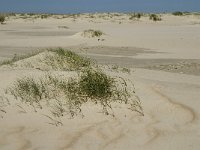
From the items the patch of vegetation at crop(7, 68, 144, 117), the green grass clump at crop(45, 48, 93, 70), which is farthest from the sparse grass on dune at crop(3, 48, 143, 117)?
the green grass clump at crop(45, 48, 93, 70)

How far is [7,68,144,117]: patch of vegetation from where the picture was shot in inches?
239

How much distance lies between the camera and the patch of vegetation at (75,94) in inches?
239

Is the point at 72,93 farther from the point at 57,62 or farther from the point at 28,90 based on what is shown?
the point at 57,62

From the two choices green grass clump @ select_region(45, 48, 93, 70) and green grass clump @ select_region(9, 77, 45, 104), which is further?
green grass clump @ select_region(45, 48, 93, 70)

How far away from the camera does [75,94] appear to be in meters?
6.25

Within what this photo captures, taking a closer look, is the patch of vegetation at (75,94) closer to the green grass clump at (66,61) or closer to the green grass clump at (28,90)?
the green grass clump at (28,90)

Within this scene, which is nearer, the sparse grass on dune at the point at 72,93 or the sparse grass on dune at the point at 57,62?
the sparse grass on dune at the point at 72,93

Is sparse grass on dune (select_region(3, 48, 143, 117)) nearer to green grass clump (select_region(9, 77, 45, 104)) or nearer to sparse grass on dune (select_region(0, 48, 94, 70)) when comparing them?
green grass clump (select_region(9, 77, 45, 104))

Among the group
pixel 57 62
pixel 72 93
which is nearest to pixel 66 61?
pixel 57 62

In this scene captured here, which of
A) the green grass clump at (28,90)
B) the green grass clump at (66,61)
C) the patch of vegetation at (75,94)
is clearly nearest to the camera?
the patch of vegetation at (75,94)

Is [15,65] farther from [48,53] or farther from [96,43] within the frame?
[96,43]

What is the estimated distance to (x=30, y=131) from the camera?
5496 millimetres

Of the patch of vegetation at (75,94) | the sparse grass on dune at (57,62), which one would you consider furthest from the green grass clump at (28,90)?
the sparse grass on dune at (57,62)

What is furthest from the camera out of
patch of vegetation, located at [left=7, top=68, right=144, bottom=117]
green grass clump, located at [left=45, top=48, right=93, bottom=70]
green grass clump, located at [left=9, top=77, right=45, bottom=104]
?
green grass clump, located at [left=45, top=48, right=93, bottom=70]
